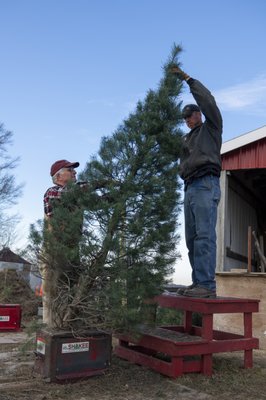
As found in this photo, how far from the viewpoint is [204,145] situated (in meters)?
4.74

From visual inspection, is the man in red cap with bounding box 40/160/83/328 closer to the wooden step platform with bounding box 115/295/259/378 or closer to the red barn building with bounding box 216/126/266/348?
the wooden step platform with bounding box 115/295/259/378

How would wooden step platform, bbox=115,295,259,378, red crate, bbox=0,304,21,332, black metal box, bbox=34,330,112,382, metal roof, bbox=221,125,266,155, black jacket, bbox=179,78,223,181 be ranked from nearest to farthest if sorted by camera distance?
black metal box, bbox=34,330,112,382 < wooden step platform, bbox=115,295,259,378 < black jacket, bbox=179,78,223,181 < red crate, bbox=0,304,21,332 < metal roof, bbox=221,125,266,155

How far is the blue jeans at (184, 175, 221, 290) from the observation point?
4.70 m

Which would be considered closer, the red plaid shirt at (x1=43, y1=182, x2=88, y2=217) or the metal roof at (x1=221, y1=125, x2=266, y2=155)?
the red plaid shirt at (x1=43, y1=182, x2=88, y2=217)

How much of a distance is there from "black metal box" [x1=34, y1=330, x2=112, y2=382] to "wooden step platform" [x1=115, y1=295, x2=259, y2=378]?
38 cm

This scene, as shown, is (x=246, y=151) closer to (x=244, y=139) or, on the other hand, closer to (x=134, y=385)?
(x=244, y=139)

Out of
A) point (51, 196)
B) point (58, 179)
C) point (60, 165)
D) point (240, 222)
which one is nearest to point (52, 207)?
point (51, 196)

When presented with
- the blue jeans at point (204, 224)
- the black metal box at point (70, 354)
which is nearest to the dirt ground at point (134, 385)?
the black metal box at point (70, 354)

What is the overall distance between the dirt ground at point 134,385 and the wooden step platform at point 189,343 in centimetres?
9

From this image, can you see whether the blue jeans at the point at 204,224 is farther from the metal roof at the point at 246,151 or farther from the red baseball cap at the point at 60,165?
the metal roof at the point at 246,151

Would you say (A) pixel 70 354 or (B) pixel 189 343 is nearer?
(A) pixel 70 354

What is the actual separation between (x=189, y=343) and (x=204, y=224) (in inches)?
45.9

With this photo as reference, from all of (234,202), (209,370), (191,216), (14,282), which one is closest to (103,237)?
(191,216)

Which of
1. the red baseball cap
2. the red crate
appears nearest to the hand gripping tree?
the red baseball cap
